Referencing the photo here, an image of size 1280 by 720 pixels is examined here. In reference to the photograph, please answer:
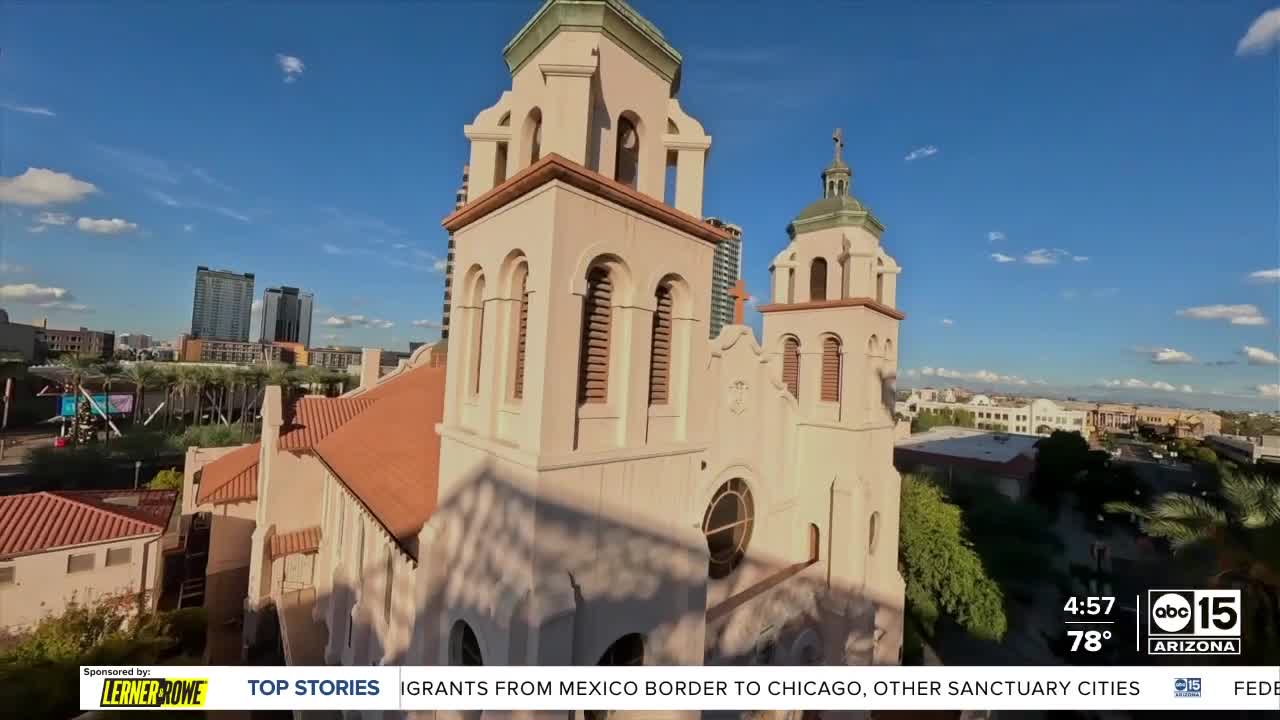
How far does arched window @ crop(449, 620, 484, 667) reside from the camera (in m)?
7.49

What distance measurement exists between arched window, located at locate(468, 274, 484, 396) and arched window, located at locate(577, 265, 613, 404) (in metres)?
2.31

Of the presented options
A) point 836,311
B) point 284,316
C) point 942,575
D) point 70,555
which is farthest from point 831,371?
point 284,316

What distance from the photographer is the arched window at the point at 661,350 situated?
8.30 m

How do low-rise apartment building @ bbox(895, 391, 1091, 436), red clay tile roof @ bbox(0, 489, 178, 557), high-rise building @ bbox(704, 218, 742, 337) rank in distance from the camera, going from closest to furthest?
red clay tile roof @ bbox(0, 489, 178, 557)
high-rise building @ bbox(704, 218, 742, 337)
low-rise apartment building @ bbox(895, 391, 1091, 436)

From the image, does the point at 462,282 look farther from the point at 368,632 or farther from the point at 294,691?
the point at 368,632

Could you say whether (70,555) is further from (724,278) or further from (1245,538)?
(724,278)

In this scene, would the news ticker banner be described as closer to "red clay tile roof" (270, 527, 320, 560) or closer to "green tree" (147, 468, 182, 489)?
"red clay tile roof" (270, 527, 320, 560)

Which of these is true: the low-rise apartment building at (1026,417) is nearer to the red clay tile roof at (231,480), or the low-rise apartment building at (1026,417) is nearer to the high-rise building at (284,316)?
the red clay tile roof at (231,480)

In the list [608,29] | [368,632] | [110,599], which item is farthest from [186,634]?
[608,29]

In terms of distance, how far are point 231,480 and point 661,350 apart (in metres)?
20.8

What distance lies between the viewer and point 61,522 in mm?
15750

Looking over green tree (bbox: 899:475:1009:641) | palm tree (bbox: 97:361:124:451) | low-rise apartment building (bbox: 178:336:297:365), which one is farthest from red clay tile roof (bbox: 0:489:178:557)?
low-rise apartment building (bbox: 178:336:297:365)

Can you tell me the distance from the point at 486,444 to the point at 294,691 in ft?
16.4

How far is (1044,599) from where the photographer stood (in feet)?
81.6
